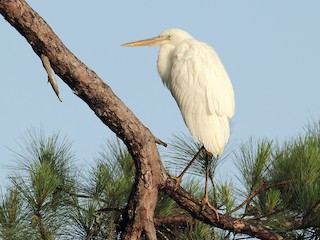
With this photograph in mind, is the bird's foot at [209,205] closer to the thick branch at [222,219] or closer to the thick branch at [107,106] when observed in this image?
the thick branch at [222,219]

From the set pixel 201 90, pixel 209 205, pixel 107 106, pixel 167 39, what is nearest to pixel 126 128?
pixel 107 106

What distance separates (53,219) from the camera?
2926 mm

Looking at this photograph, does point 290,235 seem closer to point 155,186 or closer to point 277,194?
point 277,194

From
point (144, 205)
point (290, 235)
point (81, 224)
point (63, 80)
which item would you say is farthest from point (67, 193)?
point (290, 235)

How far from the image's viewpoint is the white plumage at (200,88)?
11.4ft

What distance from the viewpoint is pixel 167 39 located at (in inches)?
163

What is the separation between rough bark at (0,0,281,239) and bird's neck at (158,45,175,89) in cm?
112

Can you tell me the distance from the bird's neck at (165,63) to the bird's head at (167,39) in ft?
0.13

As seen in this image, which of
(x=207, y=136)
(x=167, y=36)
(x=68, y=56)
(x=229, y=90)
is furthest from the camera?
(x=167, y=36)

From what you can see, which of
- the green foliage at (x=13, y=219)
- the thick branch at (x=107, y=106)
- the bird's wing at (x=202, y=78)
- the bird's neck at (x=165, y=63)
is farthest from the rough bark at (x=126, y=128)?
the bird's neck at (x=165, y=63)

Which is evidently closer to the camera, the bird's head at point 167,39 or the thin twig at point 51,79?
the thin twig at point 51,79

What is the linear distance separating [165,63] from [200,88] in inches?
14.3

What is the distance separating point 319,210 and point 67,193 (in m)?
0.93

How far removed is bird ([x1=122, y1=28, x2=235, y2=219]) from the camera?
11.4 feet
